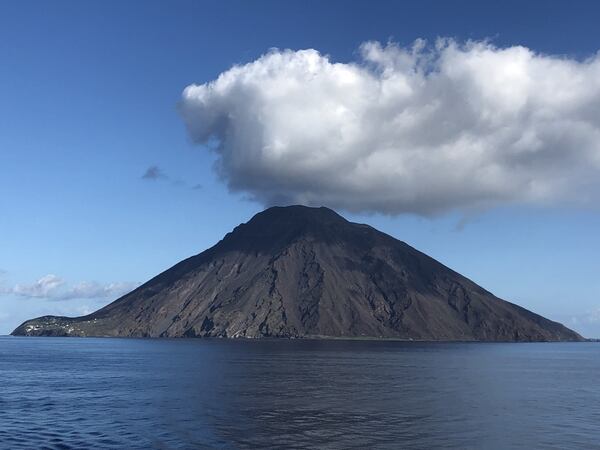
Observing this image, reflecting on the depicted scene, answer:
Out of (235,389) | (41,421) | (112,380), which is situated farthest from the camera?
(112,380)

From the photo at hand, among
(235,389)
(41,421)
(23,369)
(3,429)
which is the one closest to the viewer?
(3,429)

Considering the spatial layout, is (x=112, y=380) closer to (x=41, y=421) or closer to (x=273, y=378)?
(x=273, y=378)

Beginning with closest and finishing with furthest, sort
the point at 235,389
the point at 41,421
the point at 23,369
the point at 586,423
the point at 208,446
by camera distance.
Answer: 1. the point at 208,446
2. the point at 41,421
3. the point at 586,423
4. the point at 235,389
5. the point at 23,369

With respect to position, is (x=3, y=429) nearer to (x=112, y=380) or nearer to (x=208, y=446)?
(x=208, y=446)

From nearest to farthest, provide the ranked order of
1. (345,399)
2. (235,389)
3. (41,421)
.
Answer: (41,421), (345,399), (235,389)

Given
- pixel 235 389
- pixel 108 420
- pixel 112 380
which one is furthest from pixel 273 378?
pixel 108 420

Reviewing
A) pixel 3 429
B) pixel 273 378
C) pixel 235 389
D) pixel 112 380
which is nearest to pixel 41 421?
pixel 3 429

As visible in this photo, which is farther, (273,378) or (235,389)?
(273,378)

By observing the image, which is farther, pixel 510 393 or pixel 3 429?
pixel 510 393
